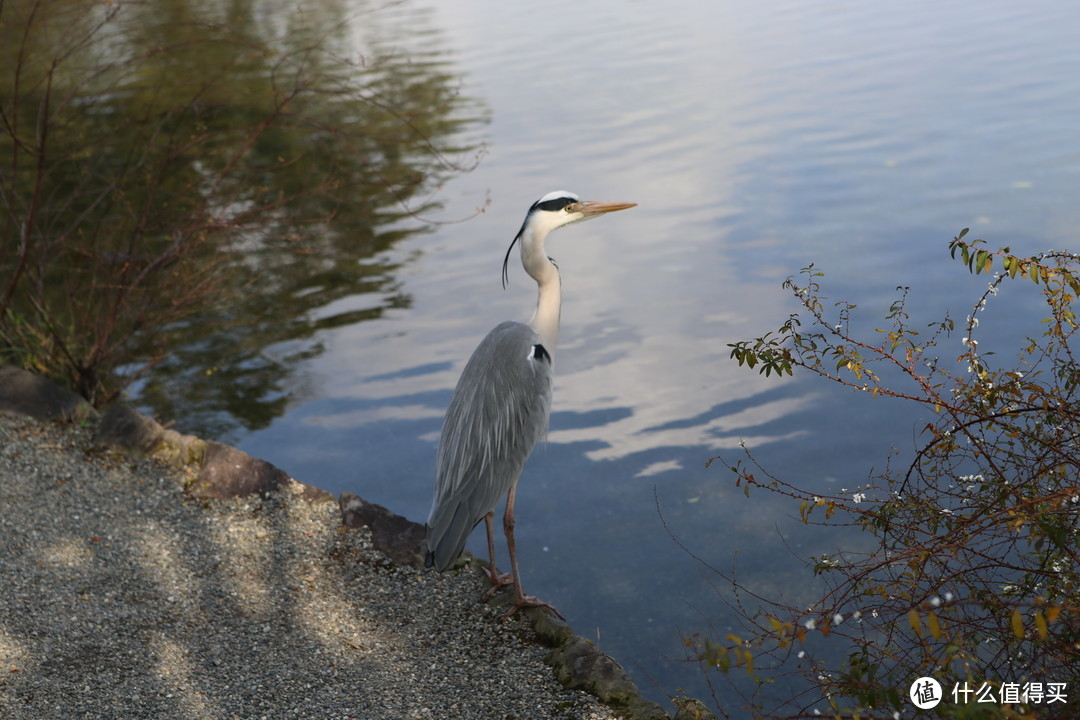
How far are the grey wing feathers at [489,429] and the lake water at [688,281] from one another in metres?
1.26

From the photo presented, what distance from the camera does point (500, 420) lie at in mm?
4633

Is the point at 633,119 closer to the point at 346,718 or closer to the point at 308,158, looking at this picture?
the point at 308,158

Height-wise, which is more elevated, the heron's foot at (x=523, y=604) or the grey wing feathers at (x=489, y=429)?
the grey wing feathers at (x=489, y=429)

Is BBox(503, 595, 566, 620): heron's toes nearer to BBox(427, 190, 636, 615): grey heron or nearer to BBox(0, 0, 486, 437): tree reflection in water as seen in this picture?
BBox(427, 190, 636, 615): grey heron

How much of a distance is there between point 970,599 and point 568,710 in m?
1.60

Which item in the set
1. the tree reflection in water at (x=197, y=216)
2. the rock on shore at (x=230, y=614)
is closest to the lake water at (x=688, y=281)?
the tree reflection in water at (x=197, y=216)

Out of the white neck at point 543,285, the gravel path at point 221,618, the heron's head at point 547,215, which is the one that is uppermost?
the heron's head at point 547,215

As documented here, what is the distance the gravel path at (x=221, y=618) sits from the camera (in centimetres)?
393

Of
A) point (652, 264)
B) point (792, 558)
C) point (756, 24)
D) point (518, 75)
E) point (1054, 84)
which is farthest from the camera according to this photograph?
point (756, 24)

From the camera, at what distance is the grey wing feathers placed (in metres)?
4.47

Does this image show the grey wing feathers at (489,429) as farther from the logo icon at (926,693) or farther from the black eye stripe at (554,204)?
the logo icon at (926,693)

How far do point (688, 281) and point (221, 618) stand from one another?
6.13m

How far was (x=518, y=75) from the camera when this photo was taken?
759 inches

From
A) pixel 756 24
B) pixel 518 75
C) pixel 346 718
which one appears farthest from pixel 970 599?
pixel 756 24
